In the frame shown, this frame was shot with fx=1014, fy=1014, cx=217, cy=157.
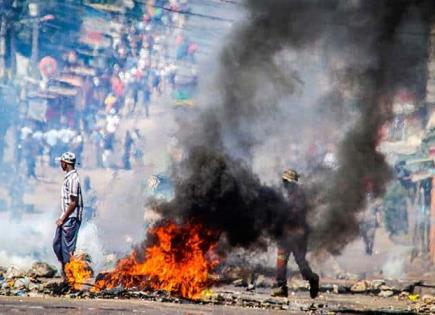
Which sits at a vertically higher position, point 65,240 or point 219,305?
point 65,240

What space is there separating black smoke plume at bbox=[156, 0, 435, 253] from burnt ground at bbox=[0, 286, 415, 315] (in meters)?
1.04

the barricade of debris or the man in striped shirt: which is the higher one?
the man in striped shirt

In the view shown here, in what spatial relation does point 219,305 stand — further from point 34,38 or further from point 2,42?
point 2,42

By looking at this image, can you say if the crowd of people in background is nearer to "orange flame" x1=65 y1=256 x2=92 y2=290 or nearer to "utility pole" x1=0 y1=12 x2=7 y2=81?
"utility pole" x1=0 y1=12 x2=7 y2=81

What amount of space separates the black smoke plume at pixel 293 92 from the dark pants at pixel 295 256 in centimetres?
24

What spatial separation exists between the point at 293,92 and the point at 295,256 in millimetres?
5037

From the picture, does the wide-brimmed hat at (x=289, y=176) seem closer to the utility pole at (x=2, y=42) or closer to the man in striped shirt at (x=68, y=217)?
the man in striped shirt at (x=68, y=217)

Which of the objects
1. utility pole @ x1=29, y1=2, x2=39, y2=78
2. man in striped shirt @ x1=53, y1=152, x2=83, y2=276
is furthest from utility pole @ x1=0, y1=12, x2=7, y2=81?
man in striped shirt @ x1=53, y1=152, x2=83, y2=276

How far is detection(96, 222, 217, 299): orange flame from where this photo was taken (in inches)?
462

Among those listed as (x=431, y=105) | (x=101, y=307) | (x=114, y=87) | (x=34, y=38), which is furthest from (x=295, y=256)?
(x=34, y=38)

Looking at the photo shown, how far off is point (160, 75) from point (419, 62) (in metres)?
14.1

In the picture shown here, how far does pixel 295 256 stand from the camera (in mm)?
13047

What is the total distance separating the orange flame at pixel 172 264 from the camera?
11.7 meters

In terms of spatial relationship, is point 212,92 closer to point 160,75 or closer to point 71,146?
point 71,146
